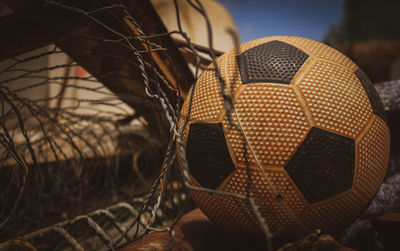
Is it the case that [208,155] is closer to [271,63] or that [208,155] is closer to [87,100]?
[271,63]

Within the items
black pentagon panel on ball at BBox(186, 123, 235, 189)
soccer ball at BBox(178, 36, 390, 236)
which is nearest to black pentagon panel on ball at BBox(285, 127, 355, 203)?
soccer ball at BBox(178, 36, 390, 236)

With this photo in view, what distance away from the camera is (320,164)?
892 mm

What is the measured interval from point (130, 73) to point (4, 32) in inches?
30.2

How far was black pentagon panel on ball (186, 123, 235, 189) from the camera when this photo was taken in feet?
3.17

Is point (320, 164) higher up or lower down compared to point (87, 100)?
lower down

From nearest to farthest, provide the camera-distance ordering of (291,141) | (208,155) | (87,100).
→ (291,141) < (208,155) < (87,100)

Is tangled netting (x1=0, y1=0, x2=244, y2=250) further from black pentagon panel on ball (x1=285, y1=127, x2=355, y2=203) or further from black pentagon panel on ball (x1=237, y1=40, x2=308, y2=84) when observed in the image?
black pentagon panel on ball (x1=285, y1=127, x2=355, y2=203)

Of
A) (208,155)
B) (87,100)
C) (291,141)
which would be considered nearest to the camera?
(291,141)

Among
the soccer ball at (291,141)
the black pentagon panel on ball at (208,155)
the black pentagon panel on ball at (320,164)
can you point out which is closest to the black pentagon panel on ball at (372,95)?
the soccer ball at (291,141)

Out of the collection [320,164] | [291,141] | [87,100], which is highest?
[87,100]

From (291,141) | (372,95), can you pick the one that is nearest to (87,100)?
(291,141)

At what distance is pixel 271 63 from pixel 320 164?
45 cm

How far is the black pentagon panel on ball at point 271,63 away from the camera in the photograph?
96cm

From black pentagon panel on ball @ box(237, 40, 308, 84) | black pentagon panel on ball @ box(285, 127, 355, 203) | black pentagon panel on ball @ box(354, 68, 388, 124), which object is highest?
black pentagon panel on ball @ box(237, 40, 308, 84)
